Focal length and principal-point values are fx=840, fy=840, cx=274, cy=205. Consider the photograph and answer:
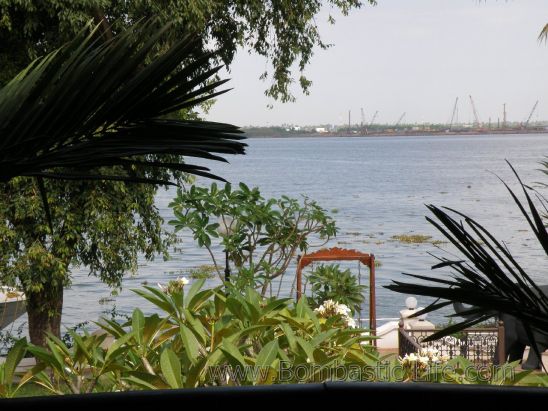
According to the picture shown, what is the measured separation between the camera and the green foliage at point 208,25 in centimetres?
939

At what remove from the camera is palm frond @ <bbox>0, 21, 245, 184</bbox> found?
1.60 m

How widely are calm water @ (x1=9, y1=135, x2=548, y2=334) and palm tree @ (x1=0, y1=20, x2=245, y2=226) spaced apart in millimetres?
5485

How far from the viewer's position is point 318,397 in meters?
1.36

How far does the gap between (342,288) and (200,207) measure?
1.57 meters

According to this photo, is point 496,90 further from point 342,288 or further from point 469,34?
point 342,288

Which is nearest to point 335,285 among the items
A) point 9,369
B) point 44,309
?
point 9,369

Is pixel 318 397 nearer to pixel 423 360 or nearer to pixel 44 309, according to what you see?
pixel 423 360

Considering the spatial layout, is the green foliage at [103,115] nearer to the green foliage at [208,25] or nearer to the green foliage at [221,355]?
the green foliage at [221,355]

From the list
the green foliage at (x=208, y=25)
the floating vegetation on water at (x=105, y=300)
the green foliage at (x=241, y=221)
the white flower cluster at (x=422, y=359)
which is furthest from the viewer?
the floating vegetation on water at (x=105, y=300)

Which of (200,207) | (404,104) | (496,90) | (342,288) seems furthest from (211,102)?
(496,90)

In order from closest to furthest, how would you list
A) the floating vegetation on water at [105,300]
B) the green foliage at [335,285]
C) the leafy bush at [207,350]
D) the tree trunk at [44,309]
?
the leafy bush at [207,350], the green foliage at [335,285], the tree trunk at [44,309], the floating vegetation on water at [105,300]

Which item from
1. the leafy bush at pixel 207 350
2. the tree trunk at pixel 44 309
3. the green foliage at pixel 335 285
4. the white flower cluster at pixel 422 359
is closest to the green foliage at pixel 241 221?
the green foliage at pixel 335 285

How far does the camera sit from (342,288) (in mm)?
6969

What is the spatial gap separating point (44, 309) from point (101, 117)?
35.9 ft
